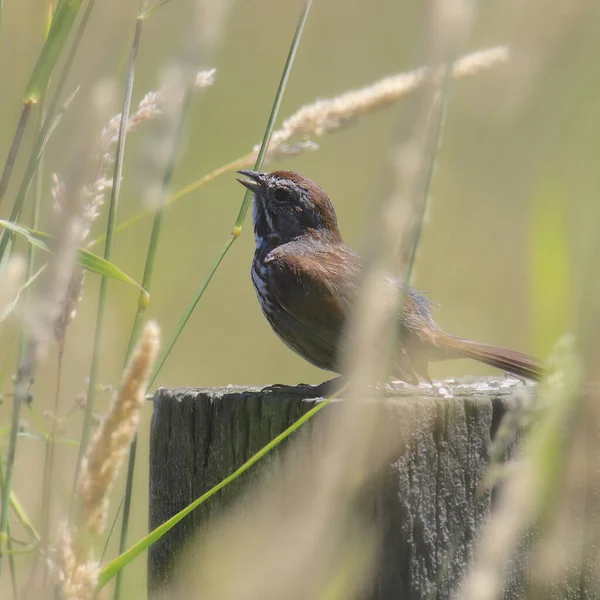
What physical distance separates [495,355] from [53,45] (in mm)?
2036

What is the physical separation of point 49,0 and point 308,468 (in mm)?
1189

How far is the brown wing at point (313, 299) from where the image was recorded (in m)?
3.34

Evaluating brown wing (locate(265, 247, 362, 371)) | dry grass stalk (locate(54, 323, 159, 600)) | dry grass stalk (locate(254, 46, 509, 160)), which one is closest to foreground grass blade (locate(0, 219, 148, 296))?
dry grass stalk (locate(54, 323, 159, 600))

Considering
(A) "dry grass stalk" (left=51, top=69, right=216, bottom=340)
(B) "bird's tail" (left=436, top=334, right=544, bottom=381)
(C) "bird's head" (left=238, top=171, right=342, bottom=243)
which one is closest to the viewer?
(A) "dry grass stalk" (left=51, top=69, right=216, bottom=340)

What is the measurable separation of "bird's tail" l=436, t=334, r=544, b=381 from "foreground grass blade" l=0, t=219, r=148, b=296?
5.69 ft

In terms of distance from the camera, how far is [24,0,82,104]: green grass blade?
5.42ft

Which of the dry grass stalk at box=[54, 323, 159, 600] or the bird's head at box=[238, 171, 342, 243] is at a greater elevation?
the bird's head at box=[238, 171, 342, 243]

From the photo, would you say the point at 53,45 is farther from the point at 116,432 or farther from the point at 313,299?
the point at 313,299

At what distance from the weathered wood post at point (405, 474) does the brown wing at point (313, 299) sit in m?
1.12

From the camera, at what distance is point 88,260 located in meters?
1.68

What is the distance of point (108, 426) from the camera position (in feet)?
3.78

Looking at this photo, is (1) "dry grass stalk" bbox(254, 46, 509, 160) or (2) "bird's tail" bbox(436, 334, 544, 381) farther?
(2) "bird's tail" bbox(436, 334, 544, 381)

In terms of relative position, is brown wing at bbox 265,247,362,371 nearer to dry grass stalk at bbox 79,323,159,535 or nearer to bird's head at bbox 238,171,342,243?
bird's head at bbox 238,171,342,243

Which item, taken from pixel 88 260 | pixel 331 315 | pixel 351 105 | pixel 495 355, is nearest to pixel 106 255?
pixel 88 260
